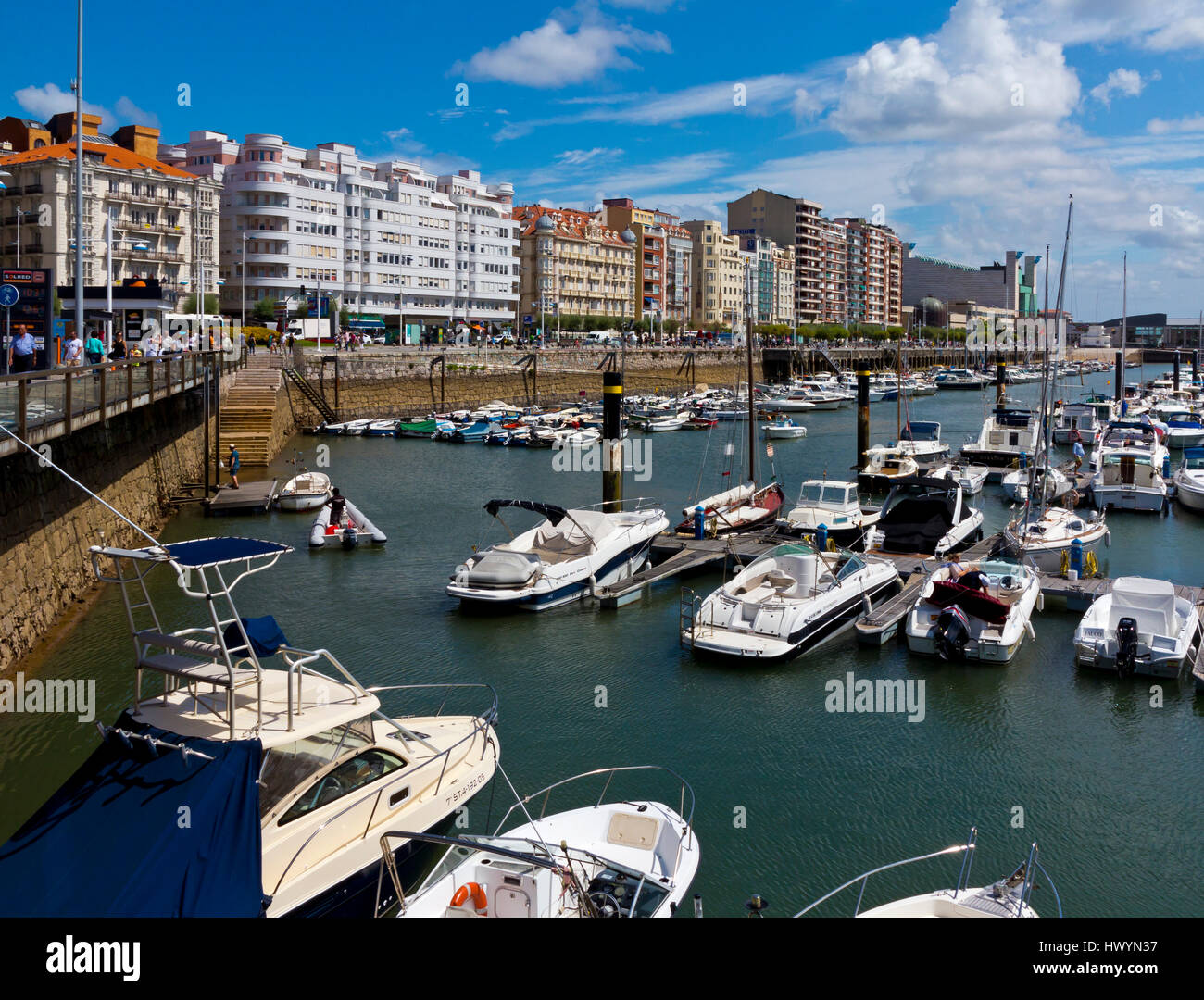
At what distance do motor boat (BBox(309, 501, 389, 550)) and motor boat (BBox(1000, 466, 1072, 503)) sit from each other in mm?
20323

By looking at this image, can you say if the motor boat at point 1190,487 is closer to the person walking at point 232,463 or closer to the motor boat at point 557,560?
the motor boat at point 557,560

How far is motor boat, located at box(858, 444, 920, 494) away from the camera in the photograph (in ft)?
133

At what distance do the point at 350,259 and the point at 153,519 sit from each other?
76.2 meters

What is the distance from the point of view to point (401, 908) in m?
8.91

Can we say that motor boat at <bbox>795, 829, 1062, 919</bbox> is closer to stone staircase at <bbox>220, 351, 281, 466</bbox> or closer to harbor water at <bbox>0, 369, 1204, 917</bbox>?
harbor water at <bbox>0, 369, 1204, 917</bbox>

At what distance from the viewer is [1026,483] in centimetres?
3872

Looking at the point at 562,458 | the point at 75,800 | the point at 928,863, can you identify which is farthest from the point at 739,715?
the point at 562,458

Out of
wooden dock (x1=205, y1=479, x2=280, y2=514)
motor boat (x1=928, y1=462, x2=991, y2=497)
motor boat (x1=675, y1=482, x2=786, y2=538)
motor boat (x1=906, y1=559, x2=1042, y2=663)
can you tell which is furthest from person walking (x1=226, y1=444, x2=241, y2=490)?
motor boat (x1=906, y1=559, x2=1042, y2=663)

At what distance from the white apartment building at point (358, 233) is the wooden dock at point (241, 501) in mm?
55137

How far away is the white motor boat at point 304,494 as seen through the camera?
34.7 metres

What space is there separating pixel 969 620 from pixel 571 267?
392 ft

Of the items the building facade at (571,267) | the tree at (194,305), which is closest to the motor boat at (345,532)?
the tree at (194,305)

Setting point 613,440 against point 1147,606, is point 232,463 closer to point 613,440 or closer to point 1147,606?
point 613,440

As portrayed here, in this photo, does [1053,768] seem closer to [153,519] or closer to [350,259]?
[153,519]
